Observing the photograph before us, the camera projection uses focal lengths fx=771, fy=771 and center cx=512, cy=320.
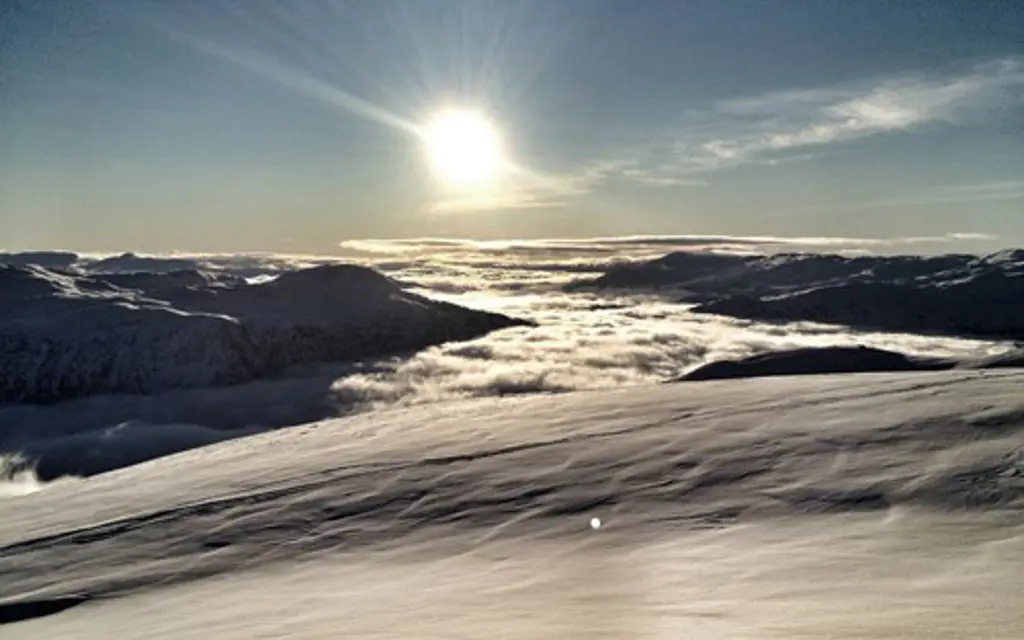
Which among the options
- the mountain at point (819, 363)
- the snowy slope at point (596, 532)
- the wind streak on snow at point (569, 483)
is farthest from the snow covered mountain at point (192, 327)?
the wind streak on snow at point (569, 483)

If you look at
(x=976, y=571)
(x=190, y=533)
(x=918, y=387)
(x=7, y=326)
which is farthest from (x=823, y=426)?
(x=7, y=326)

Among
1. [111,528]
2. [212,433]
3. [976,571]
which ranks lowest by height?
[212,433]

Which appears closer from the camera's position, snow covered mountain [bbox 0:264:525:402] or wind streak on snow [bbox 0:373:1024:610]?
wind streak on snow [bbox 0:373:1024:610]

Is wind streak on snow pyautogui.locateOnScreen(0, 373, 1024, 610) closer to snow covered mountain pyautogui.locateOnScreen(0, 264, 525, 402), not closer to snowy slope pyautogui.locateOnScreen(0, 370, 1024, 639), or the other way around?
snowy slope pyautogui.locateOnScreen(0, 370, 1024, 639)

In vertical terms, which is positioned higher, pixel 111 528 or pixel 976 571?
pixel 976 571

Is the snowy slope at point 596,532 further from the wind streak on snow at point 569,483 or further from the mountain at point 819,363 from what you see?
the mountain at point 819,363

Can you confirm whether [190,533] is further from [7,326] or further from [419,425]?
[7,326]

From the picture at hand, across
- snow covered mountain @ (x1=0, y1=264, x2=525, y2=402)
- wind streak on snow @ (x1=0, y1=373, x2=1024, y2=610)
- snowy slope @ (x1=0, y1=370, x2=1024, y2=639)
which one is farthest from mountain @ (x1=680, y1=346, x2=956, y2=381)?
snow covered mountain @ (x1=0, y1=264, x2=525, y2=402)

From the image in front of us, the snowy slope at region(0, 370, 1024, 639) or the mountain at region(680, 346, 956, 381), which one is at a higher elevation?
the snowy slope at region(0, 370, 1024, 639)
